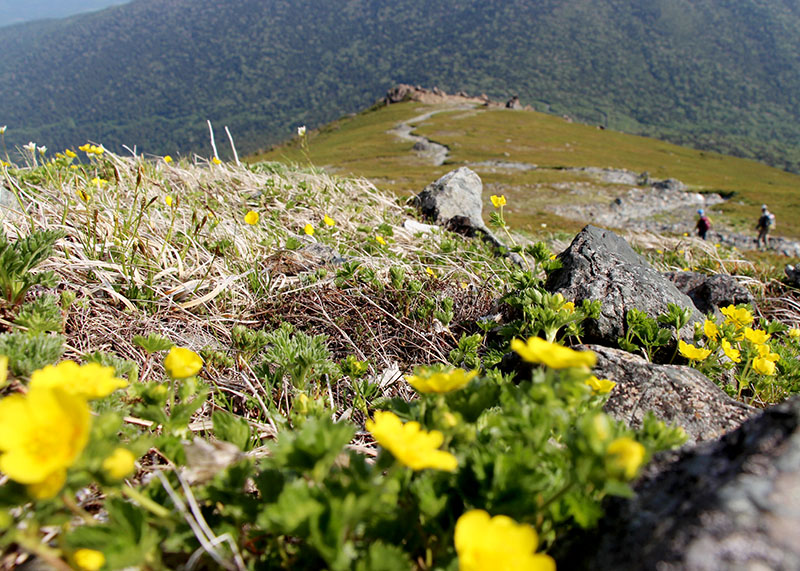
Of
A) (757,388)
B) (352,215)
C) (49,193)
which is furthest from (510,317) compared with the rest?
(49,193)

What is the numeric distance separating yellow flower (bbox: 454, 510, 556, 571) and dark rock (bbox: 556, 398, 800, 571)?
0.23 metres

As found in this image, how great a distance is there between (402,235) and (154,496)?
4565 mm

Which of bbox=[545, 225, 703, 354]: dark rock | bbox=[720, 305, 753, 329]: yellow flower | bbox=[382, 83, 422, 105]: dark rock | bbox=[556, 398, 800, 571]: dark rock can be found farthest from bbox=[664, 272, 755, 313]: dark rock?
bbox=[382, 83, 422, 105]: dark rock

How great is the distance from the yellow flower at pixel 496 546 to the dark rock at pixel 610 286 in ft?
7.96

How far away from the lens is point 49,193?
4383 mm

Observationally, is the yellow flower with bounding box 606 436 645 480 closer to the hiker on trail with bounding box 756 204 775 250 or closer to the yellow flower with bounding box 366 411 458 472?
the yellow flower with bounding box 366 411 458 472

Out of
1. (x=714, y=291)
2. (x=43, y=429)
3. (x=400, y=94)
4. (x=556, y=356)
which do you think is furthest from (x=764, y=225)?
(x=400, y=94)

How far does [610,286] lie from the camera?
129 inches

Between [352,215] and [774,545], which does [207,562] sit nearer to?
[774,545]

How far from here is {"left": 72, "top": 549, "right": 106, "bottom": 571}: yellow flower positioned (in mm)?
984

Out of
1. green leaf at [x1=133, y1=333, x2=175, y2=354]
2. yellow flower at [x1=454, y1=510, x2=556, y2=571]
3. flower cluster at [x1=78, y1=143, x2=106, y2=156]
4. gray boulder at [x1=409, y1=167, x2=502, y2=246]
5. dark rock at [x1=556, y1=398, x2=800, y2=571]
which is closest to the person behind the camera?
dark rock at [x1=556, y1=398, x2=800, y2=571]

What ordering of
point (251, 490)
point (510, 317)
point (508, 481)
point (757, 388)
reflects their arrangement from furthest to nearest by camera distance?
point (510, 317)
point (757, 388)
point (251, 490)
point (508, 481)

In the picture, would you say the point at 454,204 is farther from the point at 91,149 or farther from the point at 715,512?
the point at 715,512

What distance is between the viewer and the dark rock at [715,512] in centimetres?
83
